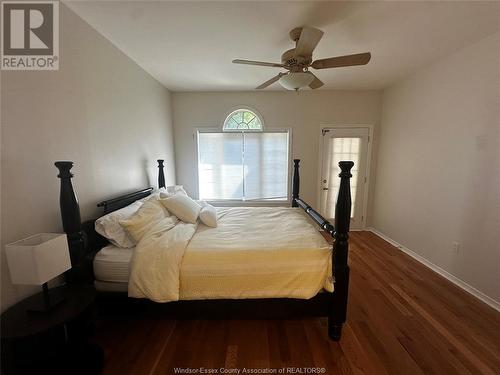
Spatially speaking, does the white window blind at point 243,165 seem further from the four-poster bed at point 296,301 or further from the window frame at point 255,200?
the four-poster bed at point 296,301

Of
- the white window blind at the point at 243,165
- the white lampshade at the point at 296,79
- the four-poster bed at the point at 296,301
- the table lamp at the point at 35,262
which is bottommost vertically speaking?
the four-poster bed at the point at 296,301

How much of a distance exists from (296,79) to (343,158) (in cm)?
255

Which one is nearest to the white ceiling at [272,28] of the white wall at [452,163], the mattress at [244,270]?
the white wall at [452,163]

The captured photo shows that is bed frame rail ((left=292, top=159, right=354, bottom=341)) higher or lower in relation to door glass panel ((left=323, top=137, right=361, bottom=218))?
lower

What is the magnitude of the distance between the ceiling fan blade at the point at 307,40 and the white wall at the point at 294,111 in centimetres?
210

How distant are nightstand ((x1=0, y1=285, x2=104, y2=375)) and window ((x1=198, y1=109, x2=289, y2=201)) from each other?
9.66 feet

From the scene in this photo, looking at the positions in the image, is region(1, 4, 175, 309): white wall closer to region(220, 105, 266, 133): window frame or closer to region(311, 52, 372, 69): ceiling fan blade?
region(220, 105, 266, 133): window frame

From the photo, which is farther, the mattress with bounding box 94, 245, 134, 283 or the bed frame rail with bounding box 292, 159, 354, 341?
the mattress with bounding box 94, 245, 134, 283

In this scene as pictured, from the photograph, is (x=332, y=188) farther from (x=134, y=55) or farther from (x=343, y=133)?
(x=134, y=55)

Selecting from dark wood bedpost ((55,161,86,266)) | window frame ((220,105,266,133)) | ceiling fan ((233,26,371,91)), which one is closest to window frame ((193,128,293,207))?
window frame ((220,105,266,133))

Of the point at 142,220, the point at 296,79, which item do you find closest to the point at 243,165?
the point at 296,79

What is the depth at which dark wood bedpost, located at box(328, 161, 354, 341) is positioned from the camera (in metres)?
1.59

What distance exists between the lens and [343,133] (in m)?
4.04

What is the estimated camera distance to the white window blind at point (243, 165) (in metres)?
4.12
